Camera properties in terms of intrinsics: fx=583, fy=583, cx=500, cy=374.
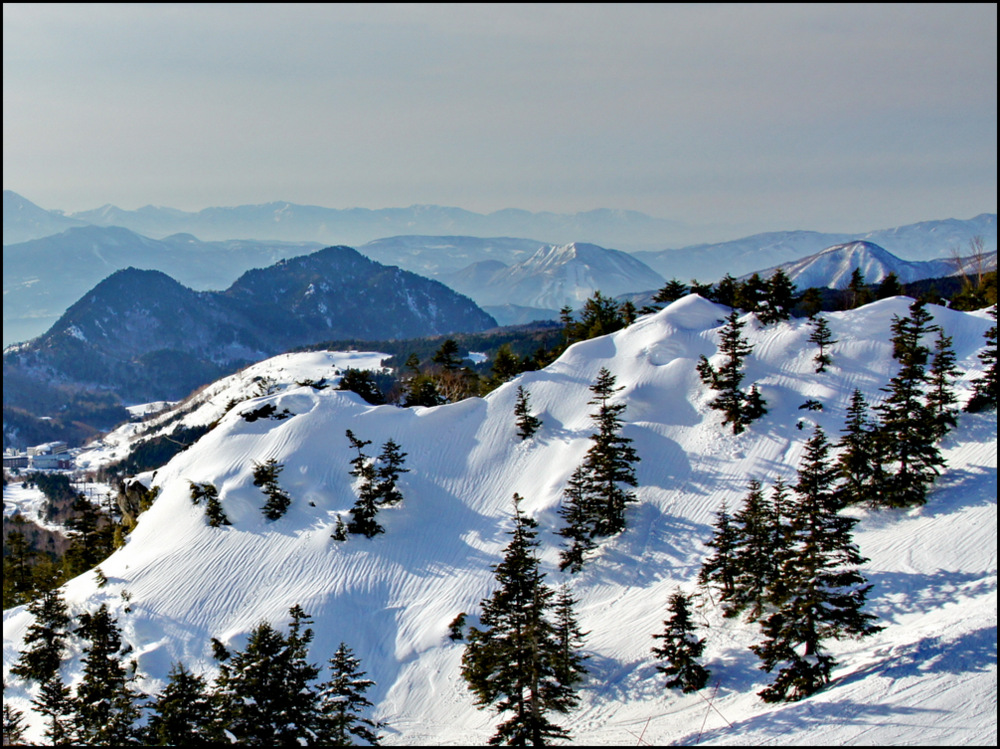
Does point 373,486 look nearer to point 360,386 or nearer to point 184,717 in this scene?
point 360,386

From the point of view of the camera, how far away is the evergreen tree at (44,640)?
30.9m

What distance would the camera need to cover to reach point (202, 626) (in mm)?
32781

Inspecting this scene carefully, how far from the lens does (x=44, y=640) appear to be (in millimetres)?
32406

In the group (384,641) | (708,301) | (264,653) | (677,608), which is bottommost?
(384,641)

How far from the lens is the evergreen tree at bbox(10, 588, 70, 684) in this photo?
3089cm

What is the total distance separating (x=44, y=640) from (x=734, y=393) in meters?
44.0

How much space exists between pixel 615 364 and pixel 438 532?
19.8m

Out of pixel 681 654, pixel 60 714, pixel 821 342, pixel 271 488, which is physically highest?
pixel 821 342

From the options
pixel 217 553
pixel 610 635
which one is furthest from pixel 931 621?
pixel 217 553

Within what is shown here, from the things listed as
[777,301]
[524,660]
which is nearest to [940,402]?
[777,301]

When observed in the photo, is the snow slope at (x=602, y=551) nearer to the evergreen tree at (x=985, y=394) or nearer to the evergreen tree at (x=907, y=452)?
the evergreen tree at (x=985, y=394)

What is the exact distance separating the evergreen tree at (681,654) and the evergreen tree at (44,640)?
30891 mm

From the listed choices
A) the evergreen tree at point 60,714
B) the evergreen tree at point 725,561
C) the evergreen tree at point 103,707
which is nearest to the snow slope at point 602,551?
the evergreen tree at point 725,561

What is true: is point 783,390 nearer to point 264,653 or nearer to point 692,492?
point 692,492
